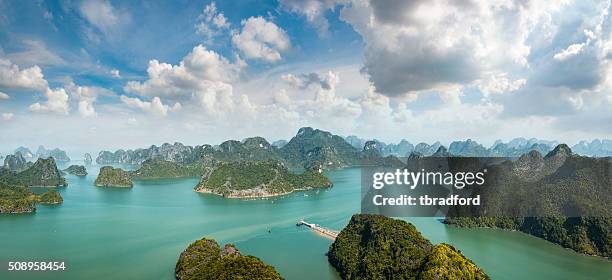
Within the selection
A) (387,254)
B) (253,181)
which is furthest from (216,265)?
(253,181)

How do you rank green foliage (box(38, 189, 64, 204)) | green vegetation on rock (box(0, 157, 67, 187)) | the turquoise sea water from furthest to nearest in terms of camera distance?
green vegetation on rock (box(0, 157, 67, 187)) < green foliage (box(38, 189, 64, 204)) < the turquoise sea water

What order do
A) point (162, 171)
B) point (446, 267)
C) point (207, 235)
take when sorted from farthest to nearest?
1. point (162, 171)
2. point (207, 235)
3. point (446, 267)

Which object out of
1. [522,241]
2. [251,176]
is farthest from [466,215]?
[251,176]

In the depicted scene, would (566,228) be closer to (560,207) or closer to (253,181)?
(560,207)

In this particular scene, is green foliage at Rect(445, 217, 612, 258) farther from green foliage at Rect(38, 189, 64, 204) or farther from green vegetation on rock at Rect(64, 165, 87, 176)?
green vegetation on rock at Rect(64, 165, 87, 176)

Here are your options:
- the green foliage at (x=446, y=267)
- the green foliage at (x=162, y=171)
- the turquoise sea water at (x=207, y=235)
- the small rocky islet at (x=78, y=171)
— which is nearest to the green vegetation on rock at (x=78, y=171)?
the small rocky islet at (x=78, y=171)

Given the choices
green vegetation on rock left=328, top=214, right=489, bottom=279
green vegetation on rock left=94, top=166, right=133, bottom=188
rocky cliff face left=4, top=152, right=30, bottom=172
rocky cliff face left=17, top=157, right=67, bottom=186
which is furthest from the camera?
rocky cliff face left=4, top=152, right=30, bottom=172

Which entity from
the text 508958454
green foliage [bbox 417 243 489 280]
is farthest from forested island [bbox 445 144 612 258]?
the text 508958454
